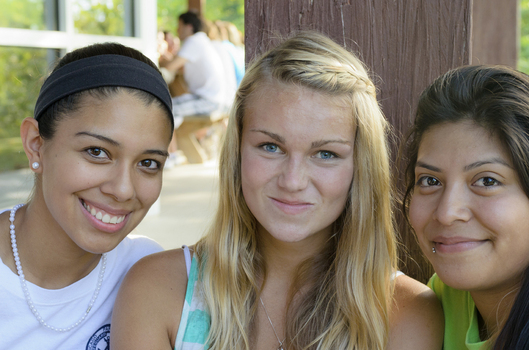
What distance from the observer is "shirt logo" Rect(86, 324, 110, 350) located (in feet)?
6.32

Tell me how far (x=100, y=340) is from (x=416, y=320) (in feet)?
3.63

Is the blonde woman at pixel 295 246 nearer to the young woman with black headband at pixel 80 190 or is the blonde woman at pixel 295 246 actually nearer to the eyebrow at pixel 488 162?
the young woman with black headband at pixel 80 190

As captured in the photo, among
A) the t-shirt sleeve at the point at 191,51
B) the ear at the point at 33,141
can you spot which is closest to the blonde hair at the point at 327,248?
the ear at the point at 33,141

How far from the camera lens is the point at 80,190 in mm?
1811

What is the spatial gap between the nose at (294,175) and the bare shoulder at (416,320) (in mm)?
553

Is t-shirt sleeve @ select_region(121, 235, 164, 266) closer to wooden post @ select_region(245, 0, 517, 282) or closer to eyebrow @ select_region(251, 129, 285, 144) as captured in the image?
eyebrow @ select_region(251, 129, 285, 144)

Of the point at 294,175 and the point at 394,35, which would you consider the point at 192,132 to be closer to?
the point at 394,35

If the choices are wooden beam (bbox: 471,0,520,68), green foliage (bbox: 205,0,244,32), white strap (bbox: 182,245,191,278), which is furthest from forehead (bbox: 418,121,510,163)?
green foliage (bbox: 205,0,244,32)

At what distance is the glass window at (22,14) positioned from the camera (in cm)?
428

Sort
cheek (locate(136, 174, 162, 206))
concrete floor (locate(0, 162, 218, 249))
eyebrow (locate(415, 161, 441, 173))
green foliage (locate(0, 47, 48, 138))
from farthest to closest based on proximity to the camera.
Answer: concrete floor (locate(0, 162, 218, 249)) → green foliage (locate(0, 47, 48, 138)) → cheek (locate(136, 174, 162, 206)) → eyebrow (locate(415, 161, 441, 173))

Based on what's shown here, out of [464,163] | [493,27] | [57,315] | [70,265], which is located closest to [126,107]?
Answer: [70,265]

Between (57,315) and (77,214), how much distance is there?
14.6 inches

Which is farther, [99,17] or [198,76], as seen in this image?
[198,76]

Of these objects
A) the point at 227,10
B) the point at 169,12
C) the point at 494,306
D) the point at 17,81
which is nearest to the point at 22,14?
the point at 17,81
